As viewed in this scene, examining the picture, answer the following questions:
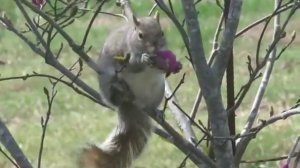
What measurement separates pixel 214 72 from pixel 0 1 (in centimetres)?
706

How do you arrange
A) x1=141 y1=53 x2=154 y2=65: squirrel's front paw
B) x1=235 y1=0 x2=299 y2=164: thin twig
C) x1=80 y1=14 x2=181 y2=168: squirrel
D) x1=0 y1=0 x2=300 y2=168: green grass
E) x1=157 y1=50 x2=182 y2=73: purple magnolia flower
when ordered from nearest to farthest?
x1=157 y1=50 x2=182 y2=73: purple magnolia flower < x1=235 y1=0 x2=299 y2=164: thin twig < x1=141 y1=53 x2=154 y2=65: squirrel's front paw < x1=80 y1=14 x2=181 y2=168: squirrel < x1=0 y1=0 x2=300 y2=168: green grass

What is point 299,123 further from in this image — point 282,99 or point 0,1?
point 0,1

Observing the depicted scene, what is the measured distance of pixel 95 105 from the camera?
257 inches

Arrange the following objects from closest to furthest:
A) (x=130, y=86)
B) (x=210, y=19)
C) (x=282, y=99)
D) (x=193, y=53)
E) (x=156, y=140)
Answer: (x=193, y=53) < (x=130, y=86) < (x=156, y=140) < (x=282, y=99) < (x=210, y=19)

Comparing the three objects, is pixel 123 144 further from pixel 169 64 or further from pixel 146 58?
pixel 169 64

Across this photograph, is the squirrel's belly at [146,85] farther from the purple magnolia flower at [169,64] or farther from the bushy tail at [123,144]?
the purple magnolia flower at [169,64]

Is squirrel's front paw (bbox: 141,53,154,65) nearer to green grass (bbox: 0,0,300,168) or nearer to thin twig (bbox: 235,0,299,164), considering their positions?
thin twig (bbox: 235,0,299,164)

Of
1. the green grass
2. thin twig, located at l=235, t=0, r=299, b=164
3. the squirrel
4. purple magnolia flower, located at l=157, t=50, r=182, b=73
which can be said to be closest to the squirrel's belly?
the squirrel

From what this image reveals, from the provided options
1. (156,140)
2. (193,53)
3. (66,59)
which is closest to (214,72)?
(193,53)

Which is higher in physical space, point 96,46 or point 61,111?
point 96,46

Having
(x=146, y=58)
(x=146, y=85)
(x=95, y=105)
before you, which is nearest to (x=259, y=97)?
(x=146, y=58)

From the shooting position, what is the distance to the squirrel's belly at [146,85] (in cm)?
253

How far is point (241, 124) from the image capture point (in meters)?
5.75

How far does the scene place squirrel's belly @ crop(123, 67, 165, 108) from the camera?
8.30 feet
